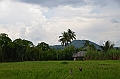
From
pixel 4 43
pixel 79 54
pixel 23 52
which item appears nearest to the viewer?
pixel 4 43

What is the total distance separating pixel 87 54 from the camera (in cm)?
7219

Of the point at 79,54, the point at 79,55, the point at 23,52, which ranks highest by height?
the point at 23,52

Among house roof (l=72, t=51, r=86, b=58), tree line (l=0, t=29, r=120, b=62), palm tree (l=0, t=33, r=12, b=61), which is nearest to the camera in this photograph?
tree line (l=0, t=29, r=120, b=62)

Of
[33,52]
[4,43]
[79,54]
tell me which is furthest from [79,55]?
[4,43]

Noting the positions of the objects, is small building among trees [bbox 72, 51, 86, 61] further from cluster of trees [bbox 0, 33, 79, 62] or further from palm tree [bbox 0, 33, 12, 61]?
palm tree [bbox 0, 33, 12, 61]

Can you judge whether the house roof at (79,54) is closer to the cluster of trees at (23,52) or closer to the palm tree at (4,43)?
the cluster of trees at (23,52)

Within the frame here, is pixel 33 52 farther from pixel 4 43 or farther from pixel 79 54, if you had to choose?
pixel 79 54

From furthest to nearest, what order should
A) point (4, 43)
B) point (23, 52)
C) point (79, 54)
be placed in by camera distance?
1. point (79, 54)
2. point (23, 52)
3. point (4, 43)

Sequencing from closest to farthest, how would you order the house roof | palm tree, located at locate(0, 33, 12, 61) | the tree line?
1. the tree line
2. palm tree, located at locate(0, 33, 12, 61)
3. the house roof

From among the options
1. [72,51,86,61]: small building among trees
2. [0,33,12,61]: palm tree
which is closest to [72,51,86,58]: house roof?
[72,51,86,61]: small building among trees

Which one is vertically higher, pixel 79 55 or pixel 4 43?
pixel 4 43

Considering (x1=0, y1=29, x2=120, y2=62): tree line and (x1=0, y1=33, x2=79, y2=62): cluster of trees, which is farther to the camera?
(x1=0, y1=33, x2=79, y2=62): cluster of trees

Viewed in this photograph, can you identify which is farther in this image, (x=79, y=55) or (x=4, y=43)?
(x=79, y=55)

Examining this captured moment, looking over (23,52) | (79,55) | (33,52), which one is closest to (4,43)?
(23,52)
